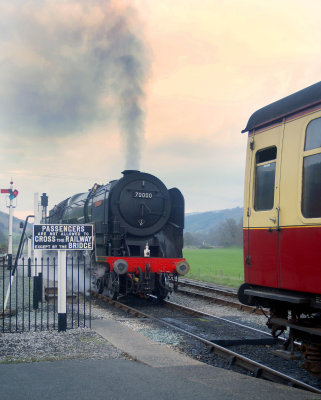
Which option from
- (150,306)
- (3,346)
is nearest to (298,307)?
(3,346)

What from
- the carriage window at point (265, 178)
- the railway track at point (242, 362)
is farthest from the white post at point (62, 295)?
the carriage window at point (265, 178)

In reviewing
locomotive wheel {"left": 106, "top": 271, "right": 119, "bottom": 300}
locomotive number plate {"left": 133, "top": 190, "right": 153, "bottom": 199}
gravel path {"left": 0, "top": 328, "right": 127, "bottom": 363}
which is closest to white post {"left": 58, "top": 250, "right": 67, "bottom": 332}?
gravel path {"left": 0, "top": 328, "right": 127, "bottom": 363}

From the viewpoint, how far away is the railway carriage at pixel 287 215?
Answer: 522 centimetres

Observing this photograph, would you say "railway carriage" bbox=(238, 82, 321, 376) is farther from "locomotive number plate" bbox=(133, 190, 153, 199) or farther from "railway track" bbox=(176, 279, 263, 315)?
"locomotive number plate" bbox=(133, 190, 153, 199)

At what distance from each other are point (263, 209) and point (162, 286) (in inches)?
305

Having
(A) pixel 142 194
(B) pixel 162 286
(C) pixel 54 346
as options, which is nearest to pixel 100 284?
(B) pixel 162 286

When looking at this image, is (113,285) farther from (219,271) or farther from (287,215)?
(219,271)

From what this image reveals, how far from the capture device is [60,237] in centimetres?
956

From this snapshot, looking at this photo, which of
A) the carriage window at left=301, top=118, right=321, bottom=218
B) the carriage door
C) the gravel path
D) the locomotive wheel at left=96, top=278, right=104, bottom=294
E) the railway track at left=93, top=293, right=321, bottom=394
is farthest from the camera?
the locomotive wheel at left=96, top=278, right=104, bottom=294

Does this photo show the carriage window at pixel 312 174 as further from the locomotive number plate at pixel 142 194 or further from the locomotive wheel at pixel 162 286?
the locomotive number plate at pixel 142 194

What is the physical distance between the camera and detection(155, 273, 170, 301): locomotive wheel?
13359 mm

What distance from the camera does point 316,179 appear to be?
517 cm

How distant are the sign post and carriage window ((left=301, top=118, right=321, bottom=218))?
5.43 m

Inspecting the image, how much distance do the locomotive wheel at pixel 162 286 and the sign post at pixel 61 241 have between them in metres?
4.10
